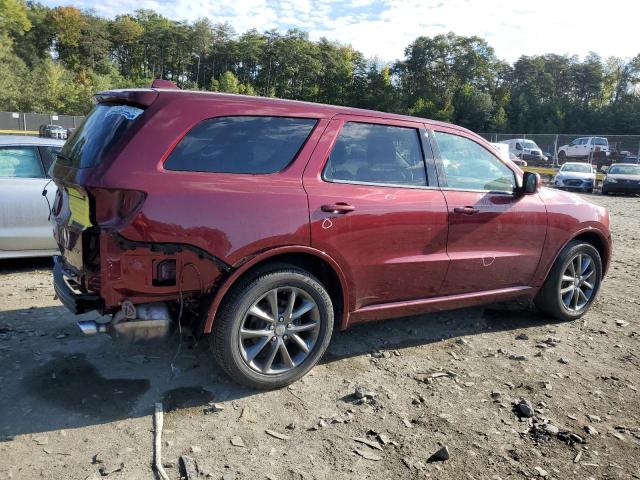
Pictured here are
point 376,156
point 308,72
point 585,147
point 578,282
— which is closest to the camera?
point 376,156

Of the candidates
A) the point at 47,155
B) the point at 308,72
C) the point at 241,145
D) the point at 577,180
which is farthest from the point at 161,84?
the point at 308,72

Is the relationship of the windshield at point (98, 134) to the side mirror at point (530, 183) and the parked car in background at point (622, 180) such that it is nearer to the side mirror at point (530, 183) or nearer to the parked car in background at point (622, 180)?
the side mirror at point (530, 183)

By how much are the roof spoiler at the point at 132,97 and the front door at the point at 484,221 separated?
2176 mm

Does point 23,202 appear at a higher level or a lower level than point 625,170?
lower

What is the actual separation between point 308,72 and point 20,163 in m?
105

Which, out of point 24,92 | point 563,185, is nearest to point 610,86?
point 563,185

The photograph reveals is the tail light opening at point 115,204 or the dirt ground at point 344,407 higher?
the tail light opening at point 115,204

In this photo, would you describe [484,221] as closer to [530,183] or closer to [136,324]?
[530,183]

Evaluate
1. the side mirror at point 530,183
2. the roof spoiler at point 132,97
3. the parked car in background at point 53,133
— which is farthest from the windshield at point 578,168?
the roof spoiler at point 132,97

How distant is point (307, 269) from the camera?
3.56 m

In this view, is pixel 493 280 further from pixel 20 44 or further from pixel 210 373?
pixel 20 44

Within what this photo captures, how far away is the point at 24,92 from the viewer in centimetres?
5941

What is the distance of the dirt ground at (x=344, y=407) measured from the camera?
275 cm

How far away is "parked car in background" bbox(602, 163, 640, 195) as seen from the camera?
22.2 m
